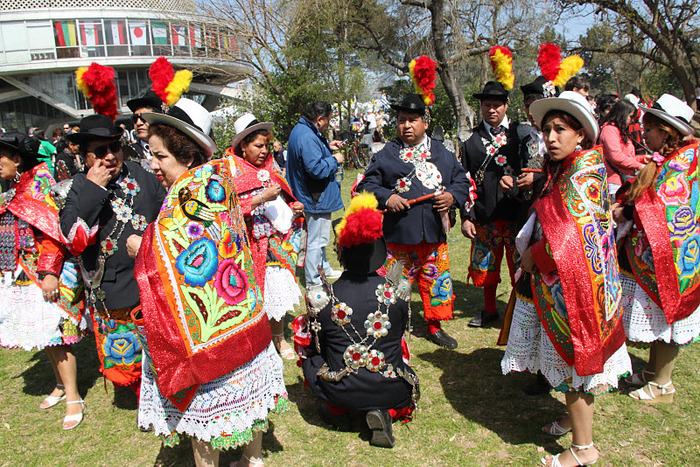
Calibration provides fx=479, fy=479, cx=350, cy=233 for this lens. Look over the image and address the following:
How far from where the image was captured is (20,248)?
3627 millimetres

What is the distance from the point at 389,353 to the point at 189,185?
1.75 m

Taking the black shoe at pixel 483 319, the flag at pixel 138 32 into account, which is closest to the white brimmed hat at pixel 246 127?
the black shoe at pixel 483 319

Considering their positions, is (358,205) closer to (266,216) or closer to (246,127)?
(266,216)

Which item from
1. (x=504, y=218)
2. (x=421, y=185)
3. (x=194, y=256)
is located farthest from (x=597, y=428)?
(x=194, y=256)

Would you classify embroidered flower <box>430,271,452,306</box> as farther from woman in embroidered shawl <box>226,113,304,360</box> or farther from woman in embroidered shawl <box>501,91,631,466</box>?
woman in embroidered shawl <box>501,91,631,466</box>

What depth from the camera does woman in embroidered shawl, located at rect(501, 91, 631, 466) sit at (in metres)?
2.50

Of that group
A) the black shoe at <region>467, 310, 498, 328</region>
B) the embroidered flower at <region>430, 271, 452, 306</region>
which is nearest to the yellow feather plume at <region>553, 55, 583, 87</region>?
the embroidered flower at <region>430, 271, 452, 306</region>

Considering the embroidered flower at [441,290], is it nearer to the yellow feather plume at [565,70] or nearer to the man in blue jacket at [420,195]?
the man in blue jacket at [420,195]

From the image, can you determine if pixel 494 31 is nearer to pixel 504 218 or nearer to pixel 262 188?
pixel 504 218

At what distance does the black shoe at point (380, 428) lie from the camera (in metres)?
3.11

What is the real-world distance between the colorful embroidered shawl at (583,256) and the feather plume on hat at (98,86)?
335 centimetres

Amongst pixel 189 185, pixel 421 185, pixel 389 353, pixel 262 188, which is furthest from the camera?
pixel 421 185

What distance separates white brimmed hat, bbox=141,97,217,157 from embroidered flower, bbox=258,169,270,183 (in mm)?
1501

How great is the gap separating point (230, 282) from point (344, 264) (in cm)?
105
